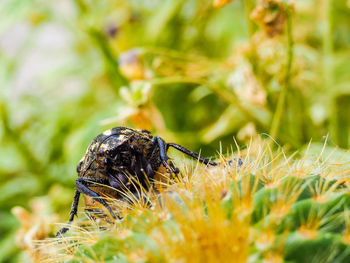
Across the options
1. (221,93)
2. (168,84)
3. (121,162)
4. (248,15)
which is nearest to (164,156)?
(121,162)

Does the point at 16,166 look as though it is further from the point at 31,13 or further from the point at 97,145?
the point at 97,145

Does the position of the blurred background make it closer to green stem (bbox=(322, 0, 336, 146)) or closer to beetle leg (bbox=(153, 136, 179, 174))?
green stem (bbox=(322, 0, 336, 146))

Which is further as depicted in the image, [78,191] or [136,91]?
[136,91]

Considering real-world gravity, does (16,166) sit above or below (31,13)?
below

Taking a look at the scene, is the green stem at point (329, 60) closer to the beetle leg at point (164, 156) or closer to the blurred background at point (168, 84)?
the blurred background at point (168, 84)

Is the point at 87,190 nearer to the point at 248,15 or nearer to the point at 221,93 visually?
the point at 221,93

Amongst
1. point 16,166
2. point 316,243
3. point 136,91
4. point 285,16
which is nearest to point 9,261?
point 16,166

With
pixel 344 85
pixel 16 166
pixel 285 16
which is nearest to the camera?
pixel 285 16

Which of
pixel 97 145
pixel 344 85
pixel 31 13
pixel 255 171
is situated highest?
pixel 31 13

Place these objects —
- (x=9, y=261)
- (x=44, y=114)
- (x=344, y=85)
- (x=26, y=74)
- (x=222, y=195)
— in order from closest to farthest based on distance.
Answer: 1. (x=222, y=195)
2. (x=344, y=85)
3. (x=9, y=261)
4. (x=44, y=114)
5. (x=26, y=74)
